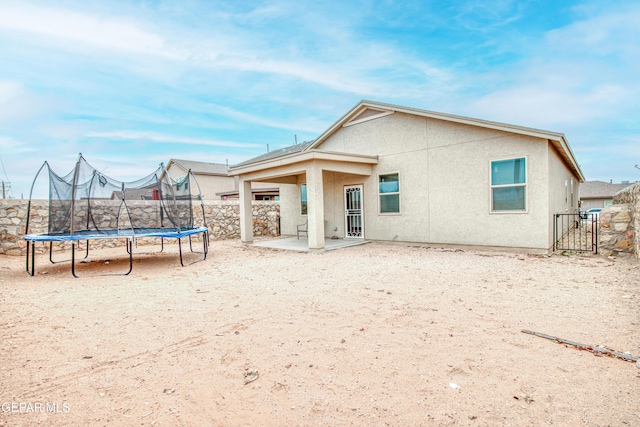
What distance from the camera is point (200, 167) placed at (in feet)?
90.2

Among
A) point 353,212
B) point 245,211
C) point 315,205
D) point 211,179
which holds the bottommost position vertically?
point 353,212

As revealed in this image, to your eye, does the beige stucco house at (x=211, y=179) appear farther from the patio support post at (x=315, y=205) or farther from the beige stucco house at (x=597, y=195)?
the beige stucco house at (x=597, y=195)

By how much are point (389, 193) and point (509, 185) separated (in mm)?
3741

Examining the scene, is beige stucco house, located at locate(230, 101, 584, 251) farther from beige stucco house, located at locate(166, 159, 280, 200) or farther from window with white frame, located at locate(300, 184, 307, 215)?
beige stucco house, located at locate(166, 159, 280, 200)

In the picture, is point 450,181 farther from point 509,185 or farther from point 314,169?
point 314,169

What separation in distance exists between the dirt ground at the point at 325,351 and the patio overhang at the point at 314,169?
354 centimetres

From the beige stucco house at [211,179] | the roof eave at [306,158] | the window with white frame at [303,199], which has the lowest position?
the window with white frame at [303,199]

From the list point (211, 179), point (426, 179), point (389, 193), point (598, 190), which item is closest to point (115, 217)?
point (389, 193)

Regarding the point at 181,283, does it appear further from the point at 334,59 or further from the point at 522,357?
the point at 334,59

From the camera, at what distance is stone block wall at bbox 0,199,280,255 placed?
Answer: 10477mm

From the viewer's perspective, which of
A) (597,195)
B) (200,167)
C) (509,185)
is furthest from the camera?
(597,195)

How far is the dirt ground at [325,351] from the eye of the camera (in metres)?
2.29

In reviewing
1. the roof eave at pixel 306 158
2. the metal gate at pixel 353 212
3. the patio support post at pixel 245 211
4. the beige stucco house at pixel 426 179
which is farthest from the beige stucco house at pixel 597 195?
the patio support post at pixel 245 211

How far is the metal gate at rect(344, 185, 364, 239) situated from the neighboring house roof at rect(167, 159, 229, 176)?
1669 centimetres
